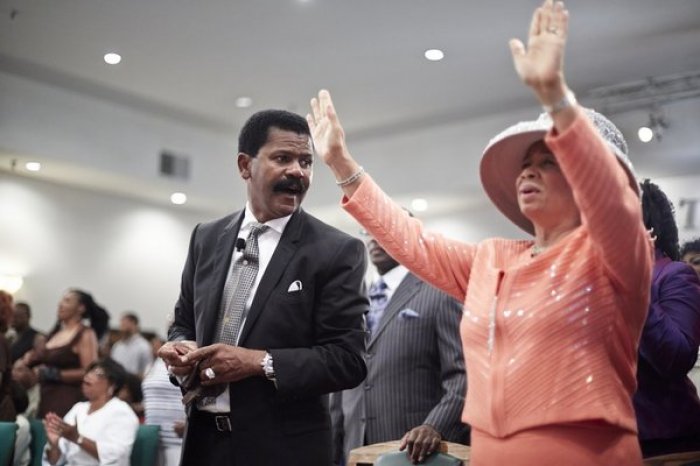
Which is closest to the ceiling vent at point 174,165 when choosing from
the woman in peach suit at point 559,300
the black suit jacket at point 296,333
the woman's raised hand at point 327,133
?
the black suit jacket at point 296,333

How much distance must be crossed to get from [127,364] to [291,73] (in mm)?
3620

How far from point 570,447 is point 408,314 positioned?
204cm

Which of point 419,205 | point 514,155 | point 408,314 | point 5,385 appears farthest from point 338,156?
point 419,205

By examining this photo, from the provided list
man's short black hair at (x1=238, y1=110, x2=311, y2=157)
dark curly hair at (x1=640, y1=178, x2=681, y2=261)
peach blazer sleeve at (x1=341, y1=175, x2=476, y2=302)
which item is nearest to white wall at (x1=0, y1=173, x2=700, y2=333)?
dark curly hair at (x1=640, y1=178, x2=681, y2=261)

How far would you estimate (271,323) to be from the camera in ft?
7.50

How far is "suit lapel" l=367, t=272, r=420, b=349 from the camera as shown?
373 centimetres

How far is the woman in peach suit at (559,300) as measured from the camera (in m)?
1.53

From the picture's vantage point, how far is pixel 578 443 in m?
1.61

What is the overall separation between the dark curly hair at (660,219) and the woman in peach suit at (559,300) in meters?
0.90

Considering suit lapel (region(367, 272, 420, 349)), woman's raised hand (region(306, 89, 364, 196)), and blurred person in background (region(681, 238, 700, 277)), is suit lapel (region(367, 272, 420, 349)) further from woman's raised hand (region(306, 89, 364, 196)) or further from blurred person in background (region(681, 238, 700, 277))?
woman's raised hand (region(306, 89, 364, 196))

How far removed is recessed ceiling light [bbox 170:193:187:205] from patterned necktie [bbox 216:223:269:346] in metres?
9.24

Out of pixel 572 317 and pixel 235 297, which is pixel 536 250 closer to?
pixel 572 317

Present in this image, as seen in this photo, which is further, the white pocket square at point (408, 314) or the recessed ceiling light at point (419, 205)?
the recessed ceiling light at point (419, 205)

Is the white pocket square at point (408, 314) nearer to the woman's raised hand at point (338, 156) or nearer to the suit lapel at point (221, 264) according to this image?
the suit lapel at point (221, 264)
